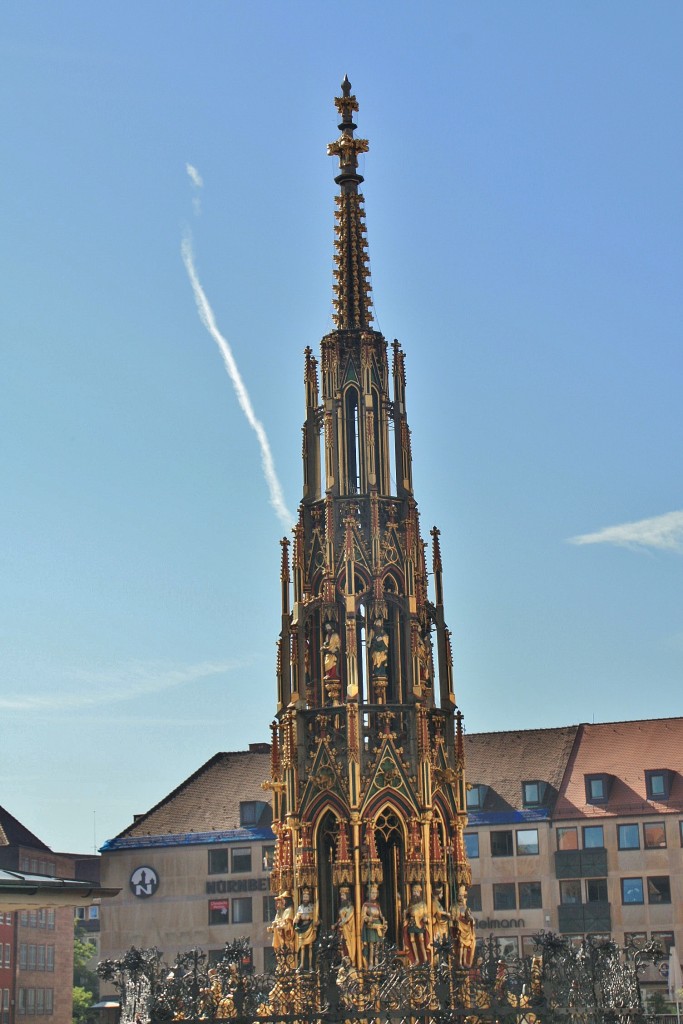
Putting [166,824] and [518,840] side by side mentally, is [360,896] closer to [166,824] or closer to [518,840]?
[518,840]

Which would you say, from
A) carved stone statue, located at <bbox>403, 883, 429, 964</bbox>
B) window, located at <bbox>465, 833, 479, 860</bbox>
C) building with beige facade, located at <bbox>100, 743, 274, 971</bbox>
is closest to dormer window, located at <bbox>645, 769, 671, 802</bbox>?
→ window, located at <bbox>465, 833, 479, 860</bbox>

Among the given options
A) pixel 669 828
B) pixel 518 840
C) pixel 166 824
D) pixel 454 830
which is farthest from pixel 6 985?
pixel 454 830

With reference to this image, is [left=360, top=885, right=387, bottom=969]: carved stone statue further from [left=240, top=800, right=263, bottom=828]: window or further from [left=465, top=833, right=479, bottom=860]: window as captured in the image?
[left=240, top=800, right=263, bottom=828]: window

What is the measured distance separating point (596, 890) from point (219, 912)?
18226 mm

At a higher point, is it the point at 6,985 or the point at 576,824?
the point at 576,824

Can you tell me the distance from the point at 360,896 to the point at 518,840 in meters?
42.2

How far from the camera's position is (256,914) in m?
80.8

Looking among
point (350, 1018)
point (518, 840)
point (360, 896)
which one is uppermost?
point (518, 840)

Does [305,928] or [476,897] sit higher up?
[476,897]

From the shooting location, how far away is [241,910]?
8125cm

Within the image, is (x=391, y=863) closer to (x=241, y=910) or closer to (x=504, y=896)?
(x=504, y=896)

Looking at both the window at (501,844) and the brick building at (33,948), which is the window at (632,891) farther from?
the brick building at (33,948)

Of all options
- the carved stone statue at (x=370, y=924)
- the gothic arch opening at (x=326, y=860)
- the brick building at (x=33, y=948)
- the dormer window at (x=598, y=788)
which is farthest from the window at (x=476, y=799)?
the carved stone statue at (x=370, y=924)

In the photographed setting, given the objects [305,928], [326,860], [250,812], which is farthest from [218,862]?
[305,928]
